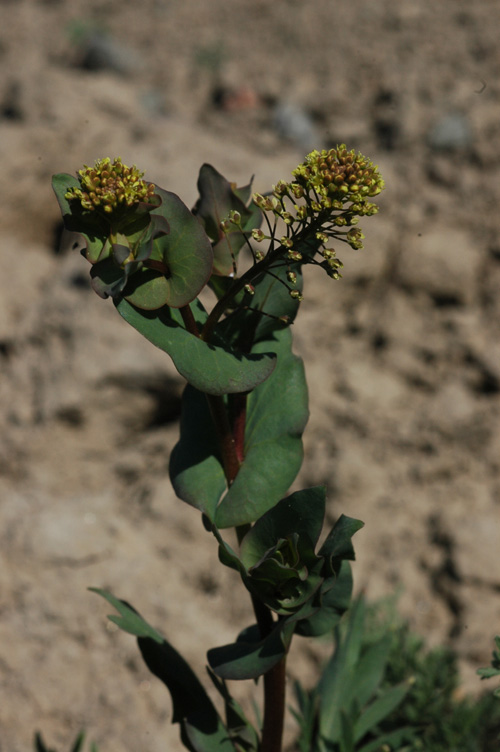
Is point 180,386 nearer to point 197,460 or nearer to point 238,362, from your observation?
point 197,460

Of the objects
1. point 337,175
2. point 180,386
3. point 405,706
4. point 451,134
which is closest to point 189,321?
point 337,175

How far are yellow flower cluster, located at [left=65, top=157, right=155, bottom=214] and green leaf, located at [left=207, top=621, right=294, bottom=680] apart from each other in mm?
671

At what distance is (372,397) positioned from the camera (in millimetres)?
3029

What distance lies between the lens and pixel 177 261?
1061 millimetres

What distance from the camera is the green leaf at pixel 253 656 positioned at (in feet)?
3.86

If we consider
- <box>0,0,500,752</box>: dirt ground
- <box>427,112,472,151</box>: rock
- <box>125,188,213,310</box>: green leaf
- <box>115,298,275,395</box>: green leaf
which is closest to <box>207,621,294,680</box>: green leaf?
<box>115,298,275,395</box>: green leaf

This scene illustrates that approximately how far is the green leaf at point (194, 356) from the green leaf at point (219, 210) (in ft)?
0.52

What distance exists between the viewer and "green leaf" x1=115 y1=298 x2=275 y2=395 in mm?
1015

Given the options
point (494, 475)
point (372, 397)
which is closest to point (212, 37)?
point (372, 397)

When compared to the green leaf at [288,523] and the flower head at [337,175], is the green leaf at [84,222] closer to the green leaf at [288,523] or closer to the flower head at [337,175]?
the flower head at [337,175]

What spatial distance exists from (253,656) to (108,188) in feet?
2.50

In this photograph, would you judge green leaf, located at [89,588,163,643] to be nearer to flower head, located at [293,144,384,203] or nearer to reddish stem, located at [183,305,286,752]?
reddish stem, located at [183,305,286,752]

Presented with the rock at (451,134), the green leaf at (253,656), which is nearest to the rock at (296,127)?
the rock at (451,134)

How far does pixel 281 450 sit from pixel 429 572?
167 centimetres
